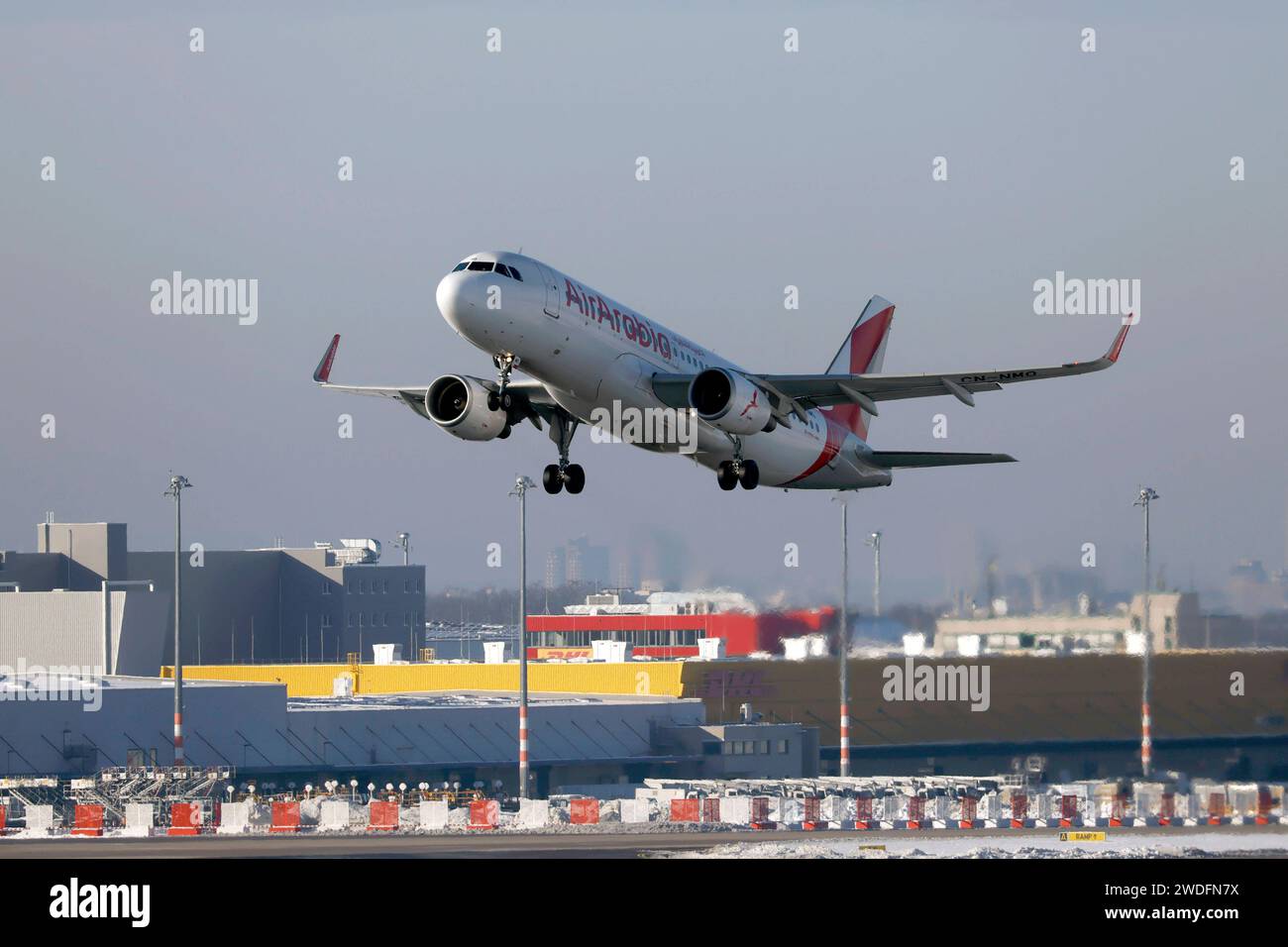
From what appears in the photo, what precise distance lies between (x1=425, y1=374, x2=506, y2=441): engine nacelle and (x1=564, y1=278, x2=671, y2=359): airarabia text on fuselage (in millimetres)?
4080

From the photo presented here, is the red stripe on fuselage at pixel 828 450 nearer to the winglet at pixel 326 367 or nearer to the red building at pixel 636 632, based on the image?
the winglet at pixel 326 367

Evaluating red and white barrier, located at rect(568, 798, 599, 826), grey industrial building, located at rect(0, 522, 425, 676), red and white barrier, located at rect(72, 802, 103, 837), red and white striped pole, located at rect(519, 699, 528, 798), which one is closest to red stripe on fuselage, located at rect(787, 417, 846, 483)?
red and white barrier, located at rect(568, 798, 599, 826)

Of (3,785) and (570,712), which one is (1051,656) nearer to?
(570,712)

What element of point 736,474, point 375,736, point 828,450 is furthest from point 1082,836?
point 375,736

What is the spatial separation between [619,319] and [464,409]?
17.0 feet

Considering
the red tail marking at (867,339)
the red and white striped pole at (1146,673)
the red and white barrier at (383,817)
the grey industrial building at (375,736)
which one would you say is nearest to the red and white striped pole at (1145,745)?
the red and white striped pole at (1146,673)

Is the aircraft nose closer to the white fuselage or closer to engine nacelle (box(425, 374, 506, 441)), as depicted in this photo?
the white fuselage

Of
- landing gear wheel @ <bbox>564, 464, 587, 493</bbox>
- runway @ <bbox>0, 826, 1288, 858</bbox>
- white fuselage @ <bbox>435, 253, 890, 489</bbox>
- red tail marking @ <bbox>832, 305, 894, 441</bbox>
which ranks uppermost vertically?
red tail marking @ <bbox>832, 305, 894, 441</bbox>

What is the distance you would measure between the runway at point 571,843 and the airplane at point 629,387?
1280 centimetres

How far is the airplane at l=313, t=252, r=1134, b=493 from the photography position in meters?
55.2

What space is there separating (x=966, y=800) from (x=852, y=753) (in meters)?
29.4

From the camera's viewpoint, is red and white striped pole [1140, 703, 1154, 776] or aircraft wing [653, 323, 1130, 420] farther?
red and white striped pole [1140, 703, 1154, 776]

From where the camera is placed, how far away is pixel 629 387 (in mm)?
58625
